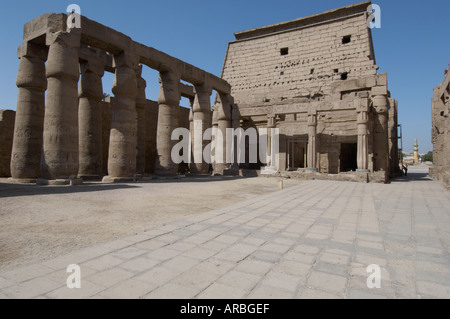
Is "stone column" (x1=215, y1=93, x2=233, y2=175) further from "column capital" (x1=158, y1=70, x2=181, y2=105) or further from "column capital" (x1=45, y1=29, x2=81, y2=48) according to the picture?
"column capital" (x1=45, y1=29, x2=81, y2=48)

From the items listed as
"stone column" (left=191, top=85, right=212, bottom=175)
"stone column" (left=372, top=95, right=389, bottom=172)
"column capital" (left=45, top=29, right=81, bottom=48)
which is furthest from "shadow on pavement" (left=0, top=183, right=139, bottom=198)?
"stone column" (left=372, top=95, right=389, bottom=172)

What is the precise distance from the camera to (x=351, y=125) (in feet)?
56.2

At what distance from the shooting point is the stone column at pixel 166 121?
13.0 m

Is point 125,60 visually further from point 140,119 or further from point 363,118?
point 363,118

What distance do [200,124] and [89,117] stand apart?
593 centimetres

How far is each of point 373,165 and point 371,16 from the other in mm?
10904

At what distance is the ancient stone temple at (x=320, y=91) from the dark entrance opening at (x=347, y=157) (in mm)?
22

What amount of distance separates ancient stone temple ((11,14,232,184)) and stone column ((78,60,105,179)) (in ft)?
0.14

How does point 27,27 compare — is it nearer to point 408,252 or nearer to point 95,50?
point 95,50

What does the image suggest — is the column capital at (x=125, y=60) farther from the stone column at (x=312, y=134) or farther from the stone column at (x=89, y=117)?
the stone column at (x=312, y=134)

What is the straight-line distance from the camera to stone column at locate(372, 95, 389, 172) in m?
15.2

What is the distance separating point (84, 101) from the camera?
12.8 meters
